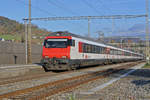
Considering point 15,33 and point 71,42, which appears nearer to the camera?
point 71,42

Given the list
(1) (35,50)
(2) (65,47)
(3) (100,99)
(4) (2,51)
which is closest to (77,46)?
(2) (65,47)

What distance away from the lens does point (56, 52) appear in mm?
19672

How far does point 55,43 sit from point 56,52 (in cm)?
84

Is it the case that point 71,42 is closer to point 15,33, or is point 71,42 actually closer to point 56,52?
point 56,52

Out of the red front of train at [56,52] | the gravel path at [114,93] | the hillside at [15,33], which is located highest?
the hillside at [15,33]

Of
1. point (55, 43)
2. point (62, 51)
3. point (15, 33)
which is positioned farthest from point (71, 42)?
point (15, 33)

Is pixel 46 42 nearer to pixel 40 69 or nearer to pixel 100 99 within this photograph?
pixel 40 69

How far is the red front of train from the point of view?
19375 millimetres

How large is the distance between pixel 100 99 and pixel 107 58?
25.7 m

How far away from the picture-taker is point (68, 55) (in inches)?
765

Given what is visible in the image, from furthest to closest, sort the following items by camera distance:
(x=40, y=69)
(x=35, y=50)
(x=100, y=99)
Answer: (x=35, y=50)
(x=40, y=69)
(x=100, y=99)

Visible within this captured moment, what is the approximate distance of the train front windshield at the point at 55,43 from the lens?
19.8 metres

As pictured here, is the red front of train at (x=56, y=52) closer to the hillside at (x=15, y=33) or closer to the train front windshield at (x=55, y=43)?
the train front windshield at (x=55, y=43)

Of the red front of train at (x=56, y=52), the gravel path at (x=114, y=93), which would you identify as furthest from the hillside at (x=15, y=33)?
the gravel path at (x=114, y=93)
